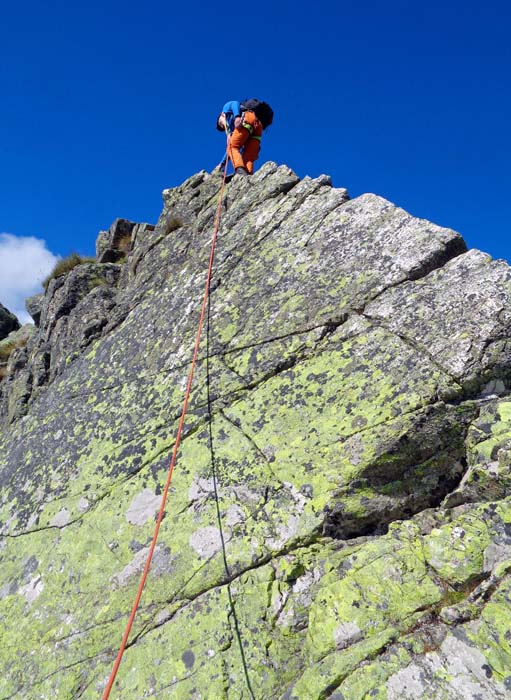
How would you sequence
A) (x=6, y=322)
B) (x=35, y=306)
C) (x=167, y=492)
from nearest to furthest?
(x=167, y=492), (x=35, y=306), (x=6, y=322)

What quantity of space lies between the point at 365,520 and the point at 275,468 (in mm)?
1083

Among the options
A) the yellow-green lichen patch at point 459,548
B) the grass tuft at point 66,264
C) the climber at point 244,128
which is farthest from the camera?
the grass tuft at point 66,264

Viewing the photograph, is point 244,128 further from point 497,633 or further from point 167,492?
point 497,633

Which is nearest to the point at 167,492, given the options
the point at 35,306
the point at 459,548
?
the point at 459,548

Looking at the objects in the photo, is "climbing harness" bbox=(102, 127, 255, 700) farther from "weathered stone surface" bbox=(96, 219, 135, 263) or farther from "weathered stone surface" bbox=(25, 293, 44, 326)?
"weathered stone surface" bbox=(25, 293, 44, 326)

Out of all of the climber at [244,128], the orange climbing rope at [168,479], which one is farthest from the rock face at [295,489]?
the climber at [244,128]

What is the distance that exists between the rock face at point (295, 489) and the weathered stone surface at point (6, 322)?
11.9 metres

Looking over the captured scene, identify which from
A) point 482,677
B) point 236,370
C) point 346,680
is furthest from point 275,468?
point 482,677

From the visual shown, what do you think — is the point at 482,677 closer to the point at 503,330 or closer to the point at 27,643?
the point at 503,330

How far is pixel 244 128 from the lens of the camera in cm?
1163

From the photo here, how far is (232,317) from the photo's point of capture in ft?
23.4

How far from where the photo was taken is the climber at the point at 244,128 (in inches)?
435

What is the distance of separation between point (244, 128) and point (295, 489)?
31.9ft

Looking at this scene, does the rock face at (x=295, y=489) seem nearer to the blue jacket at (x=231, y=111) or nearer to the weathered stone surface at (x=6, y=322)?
the blue jacket at (x=231, y=111)
